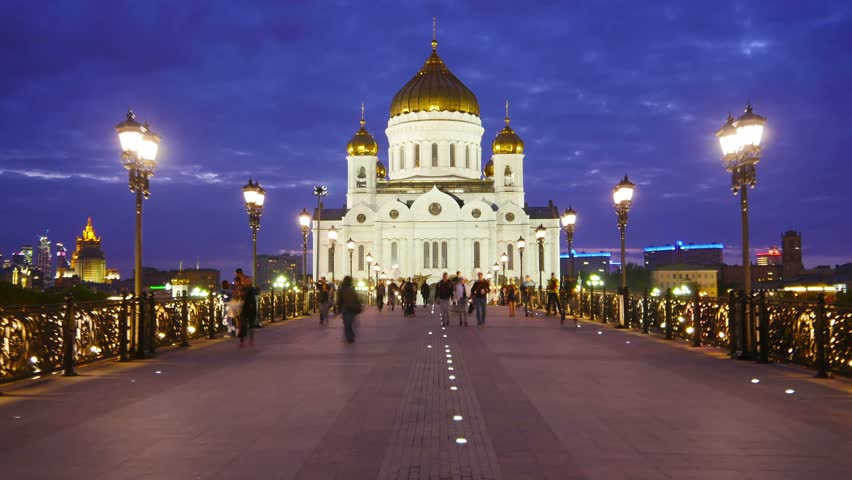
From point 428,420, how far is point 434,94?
85055mm

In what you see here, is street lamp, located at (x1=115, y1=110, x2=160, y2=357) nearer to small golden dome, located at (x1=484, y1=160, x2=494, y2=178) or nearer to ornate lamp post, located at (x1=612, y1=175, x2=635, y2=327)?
ornate lamp post, located at (x1=612, y1=175, x2=635, y2=327)

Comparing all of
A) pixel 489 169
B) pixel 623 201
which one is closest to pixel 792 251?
pixel 489 169

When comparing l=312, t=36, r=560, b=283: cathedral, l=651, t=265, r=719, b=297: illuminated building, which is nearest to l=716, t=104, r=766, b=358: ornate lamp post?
l=312, t=36, r=560, b=283: cathedral

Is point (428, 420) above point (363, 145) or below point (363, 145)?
below

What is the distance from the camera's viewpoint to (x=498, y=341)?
21125mm

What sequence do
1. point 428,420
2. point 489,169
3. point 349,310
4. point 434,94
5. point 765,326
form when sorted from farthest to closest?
1. point 489,169
2. point 434,94
3. point 349,310
4. point 765,326
5. point 428,420

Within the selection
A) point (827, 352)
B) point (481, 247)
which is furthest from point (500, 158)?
point (827, 352)

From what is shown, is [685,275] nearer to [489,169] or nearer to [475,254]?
[489,169]

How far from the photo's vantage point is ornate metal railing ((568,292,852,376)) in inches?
527

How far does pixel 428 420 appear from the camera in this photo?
370 inches

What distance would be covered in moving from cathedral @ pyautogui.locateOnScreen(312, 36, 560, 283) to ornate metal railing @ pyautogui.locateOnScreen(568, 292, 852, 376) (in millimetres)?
65289

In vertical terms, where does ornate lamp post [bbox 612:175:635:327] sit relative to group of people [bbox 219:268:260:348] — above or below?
above

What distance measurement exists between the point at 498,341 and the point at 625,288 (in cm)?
791

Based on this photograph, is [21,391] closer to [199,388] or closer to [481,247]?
[199,388]
